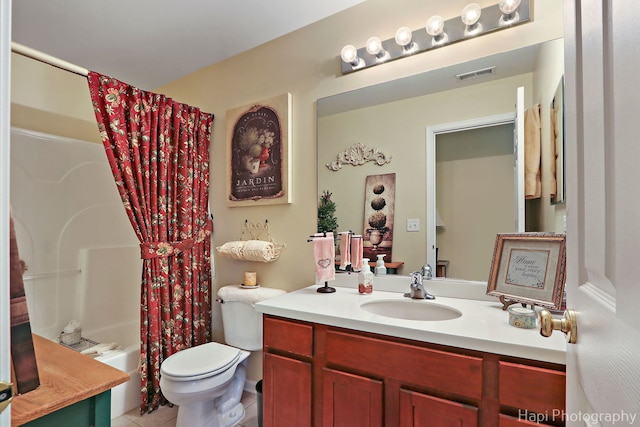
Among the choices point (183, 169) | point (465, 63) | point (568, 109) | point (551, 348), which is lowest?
point (551, 348)

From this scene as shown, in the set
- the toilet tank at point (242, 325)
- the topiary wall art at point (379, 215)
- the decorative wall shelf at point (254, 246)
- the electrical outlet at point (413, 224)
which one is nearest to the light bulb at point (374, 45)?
the topiary wall art at point (379, 215)

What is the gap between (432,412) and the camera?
3.66ft

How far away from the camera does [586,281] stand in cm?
56

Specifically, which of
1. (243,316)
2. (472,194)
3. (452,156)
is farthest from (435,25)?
(243,316)

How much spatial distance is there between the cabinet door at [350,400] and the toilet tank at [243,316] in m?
0.82

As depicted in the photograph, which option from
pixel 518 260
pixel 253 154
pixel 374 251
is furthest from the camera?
pixel 253 154

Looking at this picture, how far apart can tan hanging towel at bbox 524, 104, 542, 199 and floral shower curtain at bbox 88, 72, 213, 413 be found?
2133 mm

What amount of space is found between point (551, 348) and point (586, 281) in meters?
0.56

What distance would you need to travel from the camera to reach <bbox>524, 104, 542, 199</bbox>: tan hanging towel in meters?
1.43

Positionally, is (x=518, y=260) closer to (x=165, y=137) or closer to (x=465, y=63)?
(x=465, y=63)

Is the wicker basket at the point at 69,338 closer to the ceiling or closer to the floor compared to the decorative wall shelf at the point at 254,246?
closer to the floor

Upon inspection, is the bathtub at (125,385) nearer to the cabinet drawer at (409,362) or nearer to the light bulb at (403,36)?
the cabinet drawer at (409,362)

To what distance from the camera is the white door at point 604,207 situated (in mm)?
354

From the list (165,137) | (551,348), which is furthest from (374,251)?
(165,137)
